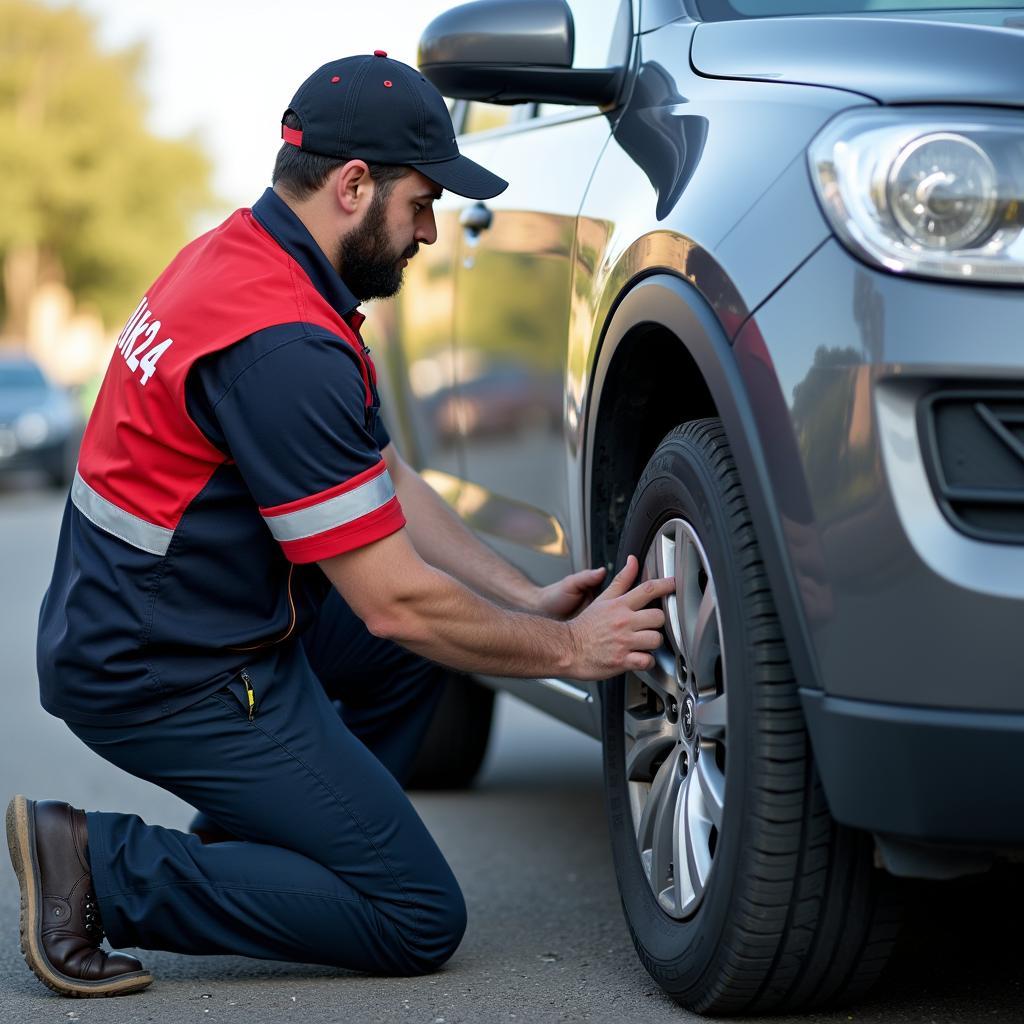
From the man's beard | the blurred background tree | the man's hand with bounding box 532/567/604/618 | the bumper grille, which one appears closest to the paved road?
the bumper grille

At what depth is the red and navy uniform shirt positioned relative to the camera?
2.57 m

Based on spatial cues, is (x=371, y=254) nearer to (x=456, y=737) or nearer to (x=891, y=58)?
(x=891, y=58)

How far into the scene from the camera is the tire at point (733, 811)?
2.20 meters

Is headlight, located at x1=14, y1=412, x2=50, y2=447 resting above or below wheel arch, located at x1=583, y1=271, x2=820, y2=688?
below

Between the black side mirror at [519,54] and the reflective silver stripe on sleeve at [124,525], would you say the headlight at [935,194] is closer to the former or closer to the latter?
the black side mirror at [519,54]

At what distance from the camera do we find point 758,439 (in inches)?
84.4

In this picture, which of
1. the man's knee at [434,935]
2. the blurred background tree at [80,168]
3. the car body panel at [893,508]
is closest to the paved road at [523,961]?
the man's knee at [434,935]

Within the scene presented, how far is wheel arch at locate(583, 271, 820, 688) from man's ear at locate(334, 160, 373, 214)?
457 mm

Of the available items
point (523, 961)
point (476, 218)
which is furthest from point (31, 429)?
point (523, 961)

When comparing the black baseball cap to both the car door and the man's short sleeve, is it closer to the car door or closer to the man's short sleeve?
the car door

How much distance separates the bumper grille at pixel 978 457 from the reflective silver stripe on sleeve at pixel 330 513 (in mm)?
931

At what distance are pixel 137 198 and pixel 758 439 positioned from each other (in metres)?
41.3

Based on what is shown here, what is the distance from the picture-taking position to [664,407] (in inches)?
110

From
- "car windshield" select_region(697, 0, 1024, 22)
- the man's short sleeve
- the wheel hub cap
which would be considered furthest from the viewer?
"car windshield" select_region(697, 0, 1024, 22)
